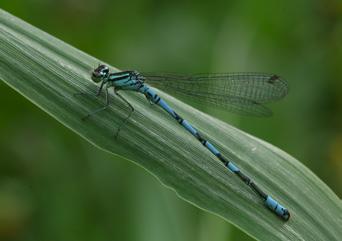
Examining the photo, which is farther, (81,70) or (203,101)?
(203,101)

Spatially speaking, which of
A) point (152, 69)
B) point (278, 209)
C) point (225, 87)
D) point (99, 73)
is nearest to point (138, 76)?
point (99, 73)

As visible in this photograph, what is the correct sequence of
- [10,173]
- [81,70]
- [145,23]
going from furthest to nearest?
[145,23], [10,173], [81,70]

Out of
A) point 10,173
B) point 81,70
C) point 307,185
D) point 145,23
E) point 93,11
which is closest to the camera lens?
point 307,185

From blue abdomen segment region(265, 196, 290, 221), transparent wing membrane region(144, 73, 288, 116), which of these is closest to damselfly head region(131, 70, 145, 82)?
transparent wing membrane region(144, 73, 288, 116)

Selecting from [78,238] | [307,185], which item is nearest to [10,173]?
[78,238]

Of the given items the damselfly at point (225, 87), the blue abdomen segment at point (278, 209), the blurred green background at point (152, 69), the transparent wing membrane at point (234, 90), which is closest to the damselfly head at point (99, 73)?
the damselfly at point (225, 87)

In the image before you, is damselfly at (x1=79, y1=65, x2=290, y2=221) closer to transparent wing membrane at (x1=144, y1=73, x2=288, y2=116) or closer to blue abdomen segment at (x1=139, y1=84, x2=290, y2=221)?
transparent wing membrane at (x1=144, y1=73, x2=288, y2=116)

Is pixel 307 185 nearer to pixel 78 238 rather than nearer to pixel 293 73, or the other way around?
pixel 78 238
